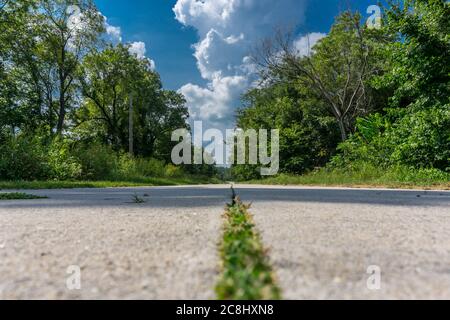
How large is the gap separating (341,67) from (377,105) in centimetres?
311

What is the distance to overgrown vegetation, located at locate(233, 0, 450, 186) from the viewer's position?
9.40 meters

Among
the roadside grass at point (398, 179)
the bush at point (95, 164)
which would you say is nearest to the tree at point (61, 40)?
the bush at point (95, 164)

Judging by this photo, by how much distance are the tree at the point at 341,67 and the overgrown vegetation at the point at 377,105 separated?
5cm

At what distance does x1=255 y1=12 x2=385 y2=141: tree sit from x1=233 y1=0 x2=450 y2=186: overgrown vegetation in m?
0.05

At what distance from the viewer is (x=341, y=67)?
19688 millimetres

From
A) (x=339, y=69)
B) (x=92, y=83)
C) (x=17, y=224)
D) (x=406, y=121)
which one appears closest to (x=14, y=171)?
(x=17, y=224)

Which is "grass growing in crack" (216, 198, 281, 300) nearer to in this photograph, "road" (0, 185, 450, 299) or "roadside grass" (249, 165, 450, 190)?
"road" (0, 185, 450, 299)

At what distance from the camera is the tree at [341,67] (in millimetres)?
16766

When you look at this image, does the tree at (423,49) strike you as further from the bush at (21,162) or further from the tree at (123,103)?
the tree at (123,103)

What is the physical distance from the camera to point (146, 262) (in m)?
0.92

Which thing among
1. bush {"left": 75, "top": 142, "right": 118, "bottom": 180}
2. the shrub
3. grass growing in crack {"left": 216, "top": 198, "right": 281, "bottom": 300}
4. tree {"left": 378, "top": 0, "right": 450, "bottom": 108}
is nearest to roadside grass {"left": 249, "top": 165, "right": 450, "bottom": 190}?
tree {"left": 378, "top": 0, "right": 450, "bottom": 108}

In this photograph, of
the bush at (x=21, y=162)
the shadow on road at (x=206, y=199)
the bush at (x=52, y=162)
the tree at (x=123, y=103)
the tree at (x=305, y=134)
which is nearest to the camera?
the shadow on road at (x=206, y=199)

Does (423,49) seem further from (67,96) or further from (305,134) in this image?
(67,96)

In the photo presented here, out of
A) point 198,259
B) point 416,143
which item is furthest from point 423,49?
point 198,259
